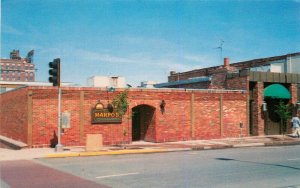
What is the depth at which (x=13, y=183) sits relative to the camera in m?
11.2

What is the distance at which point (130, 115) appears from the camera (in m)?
24.6

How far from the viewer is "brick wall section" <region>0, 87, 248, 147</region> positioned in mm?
22828

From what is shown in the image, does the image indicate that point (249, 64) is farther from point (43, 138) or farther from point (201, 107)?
point (43, 138)

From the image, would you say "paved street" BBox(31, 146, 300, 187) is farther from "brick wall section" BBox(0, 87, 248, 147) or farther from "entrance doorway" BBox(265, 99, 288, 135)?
"entrance doorway" BBox(265, 99, 288, 135)

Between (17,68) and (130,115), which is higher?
(17,68)

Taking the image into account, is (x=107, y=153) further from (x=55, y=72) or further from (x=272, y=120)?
(x=272, y=120)

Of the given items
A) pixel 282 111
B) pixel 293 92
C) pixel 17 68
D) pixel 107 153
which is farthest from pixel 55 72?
pixel 17 68

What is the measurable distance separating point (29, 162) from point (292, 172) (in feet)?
35.6

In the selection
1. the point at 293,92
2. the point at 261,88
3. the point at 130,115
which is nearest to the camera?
the point at 130,115

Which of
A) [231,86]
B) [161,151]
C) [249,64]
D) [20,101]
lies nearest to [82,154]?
[161,151]

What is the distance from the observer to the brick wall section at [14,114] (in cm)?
2364

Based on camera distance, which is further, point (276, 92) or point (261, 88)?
point (276, 92)

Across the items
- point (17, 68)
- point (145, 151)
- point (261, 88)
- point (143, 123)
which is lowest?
point (145, 151)

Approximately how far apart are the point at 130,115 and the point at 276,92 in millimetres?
13743
